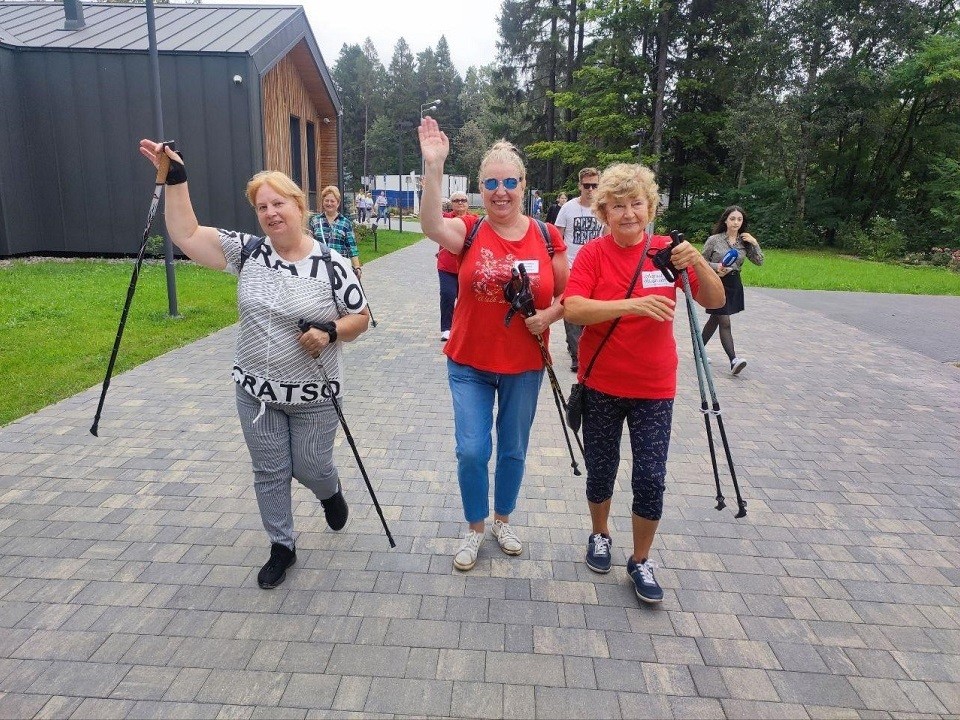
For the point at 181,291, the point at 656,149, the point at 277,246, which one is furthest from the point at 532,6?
the point at 277,246

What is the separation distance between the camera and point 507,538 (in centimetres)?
337

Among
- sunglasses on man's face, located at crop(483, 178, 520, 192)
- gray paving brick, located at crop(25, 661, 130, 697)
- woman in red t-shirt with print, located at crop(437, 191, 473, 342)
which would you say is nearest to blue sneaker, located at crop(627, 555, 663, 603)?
sunglasses on man's face, located at crop(483, 178, 520, 192)

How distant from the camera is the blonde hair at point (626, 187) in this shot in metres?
2.74

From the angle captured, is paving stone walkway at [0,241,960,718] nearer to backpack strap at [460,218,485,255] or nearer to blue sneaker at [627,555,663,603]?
blue sneaker at [627,555,663,603]

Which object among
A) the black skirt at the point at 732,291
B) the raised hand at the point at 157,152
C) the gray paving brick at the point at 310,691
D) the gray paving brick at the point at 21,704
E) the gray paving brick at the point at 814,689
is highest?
the raised hand at the point at 157,152

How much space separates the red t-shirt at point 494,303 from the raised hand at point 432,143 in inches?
13.8

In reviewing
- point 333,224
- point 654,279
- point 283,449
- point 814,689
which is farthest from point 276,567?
point 333,224

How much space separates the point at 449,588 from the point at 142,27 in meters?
17.3

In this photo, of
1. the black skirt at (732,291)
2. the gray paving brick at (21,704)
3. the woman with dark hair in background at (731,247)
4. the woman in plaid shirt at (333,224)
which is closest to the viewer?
the gray paving brick at (21,704)

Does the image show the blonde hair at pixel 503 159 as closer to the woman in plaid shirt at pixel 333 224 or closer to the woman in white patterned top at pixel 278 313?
the woman in white patterned top at pixel 278 313

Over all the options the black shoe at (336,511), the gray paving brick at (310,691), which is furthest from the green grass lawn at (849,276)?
the gray paving brick at (310,691)

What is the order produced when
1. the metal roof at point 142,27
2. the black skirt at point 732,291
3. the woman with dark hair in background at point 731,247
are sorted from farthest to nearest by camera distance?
the metal roof at point 142,27
the black skirt at point 732,291
the woman with dark hair in background at point 731,247

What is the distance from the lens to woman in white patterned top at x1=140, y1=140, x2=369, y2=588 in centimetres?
275

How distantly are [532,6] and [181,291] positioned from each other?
34.0 meters
